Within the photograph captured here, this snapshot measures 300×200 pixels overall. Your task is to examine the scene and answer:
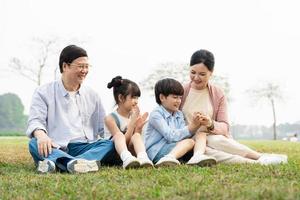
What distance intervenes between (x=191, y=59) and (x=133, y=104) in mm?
801

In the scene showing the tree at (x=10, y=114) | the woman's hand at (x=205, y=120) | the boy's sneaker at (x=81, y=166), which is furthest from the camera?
the tree at (x=10, y=114)

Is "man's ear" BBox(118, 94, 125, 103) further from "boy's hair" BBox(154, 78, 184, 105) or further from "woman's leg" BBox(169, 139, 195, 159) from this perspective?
"woman's leg" BBox(169, 139, 195, 159)

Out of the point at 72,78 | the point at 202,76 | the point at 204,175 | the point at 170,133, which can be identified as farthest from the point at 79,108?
the point at 204,175

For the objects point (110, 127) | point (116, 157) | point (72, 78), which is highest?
point (72, 78)

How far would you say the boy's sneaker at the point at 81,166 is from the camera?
14.3ft

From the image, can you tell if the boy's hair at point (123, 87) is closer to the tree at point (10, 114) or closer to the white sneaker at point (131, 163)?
the white sneaker at point (131, 163)

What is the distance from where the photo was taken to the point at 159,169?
427 centimetres

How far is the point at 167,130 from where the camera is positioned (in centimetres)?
513

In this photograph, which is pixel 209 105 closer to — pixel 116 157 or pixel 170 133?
pixel 170 133

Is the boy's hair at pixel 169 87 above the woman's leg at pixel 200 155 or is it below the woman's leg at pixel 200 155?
above

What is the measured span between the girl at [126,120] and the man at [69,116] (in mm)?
167

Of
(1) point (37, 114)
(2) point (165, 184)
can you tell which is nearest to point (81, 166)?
(1) point (37, 114)

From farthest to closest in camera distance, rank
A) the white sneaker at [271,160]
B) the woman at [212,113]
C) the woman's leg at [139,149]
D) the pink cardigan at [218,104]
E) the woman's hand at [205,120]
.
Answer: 1. the pink cardigan at [218,104]
2. the woman at [212,113]
3. the woman's hand at [205,120]
4. the white sneaker at [271,160]
5. the woman's leg at [139,149]

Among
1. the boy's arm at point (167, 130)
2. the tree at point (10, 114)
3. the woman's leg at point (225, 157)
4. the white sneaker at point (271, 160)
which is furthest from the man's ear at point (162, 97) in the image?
the tree at point (10, 114)
